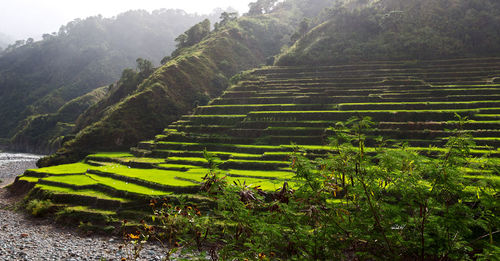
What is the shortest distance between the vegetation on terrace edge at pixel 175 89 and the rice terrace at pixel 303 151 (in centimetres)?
24

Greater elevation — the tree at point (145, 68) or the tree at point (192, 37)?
the tree at point (192, 37)

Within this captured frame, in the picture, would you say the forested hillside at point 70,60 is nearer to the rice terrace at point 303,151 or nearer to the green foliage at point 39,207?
the rice terrace at point 303,151

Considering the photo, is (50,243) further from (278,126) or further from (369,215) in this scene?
(278,126)

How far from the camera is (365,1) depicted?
73.0 metres

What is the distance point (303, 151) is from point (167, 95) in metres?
42.5

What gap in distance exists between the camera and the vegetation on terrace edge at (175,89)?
38.2 metres

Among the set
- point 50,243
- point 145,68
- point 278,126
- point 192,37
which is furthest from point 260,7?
point 50,243

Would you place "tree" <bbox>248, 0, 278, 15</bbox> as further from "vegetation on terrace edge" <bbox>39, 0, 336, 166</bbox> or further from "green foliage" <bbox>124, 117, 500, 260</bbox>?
"green foliage" <bbox>124, 117, 500, 260</bbox>

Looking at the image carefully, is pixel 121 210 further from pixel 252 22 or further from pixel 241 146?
pixel 252 22

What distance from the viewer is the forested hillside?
282ft

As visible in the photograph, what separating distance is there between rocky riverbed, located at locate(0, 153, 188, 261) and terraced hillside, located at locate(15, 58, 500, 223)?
5.20 feet

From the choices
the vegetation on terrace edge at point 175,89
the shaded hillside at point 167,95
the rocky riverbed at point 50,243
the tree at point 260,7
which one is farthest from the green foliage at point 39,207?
the tree at point 260,7

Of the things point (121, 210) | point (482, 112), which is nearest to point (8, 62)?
point (121, 210)

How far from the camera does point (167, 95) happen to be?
45.4 metres
